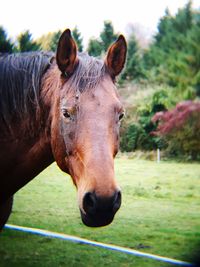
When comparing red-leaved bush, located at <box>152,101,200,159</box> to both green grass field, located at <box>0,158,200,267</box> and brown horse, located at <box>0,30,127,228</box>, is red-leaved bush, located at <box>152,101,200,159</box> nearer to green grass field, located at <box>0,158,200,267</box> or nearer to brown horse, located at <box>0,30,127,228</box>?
green grass field, located at <box>0,158,200,267</box>

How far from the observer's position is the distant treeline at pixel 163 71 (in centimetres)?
159

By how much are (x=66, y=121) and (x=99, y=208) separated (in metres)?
0.32

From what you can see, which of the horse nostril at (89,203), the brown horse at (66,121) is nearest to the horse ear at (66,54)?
the brown horse at (66,121)

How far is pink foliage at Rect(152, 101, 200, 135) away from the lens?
1.57 m

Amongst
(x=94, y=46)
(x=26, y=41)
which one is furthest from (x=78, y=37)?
(x=26, y=41)

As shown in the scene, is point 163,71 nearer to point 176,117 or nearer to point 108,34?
point 176,117

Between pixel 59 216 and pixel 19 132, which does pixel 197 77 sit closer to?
pixel 19 132

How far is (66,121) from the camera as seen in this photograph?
108cm

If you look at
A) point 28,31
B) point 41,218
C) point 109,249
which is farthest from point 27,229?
point 28,31

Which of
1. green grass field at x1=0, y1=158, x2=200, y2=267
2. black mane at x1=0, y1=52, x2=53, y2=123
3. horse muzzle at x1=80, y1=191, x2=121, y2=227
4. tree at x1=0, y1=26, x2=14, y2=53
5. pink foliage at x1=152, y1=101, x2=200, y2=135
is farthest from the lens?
tree at x1=0, y1=26, x2=14, y2=53

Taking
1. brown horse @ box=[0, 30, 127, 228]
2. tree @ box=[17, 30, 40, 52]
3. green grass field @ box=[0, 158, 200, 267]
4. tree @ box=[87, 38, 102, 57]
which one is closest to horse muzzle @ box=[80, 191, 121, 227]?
brown horse @ box=[0, 30, 127, 228]

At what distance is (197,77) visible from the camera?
1.58 m

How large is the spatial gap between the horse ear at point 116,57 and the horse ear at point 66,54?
4.7 inches

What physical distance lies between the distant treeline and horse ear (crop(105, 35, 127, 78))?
425 millimetres
